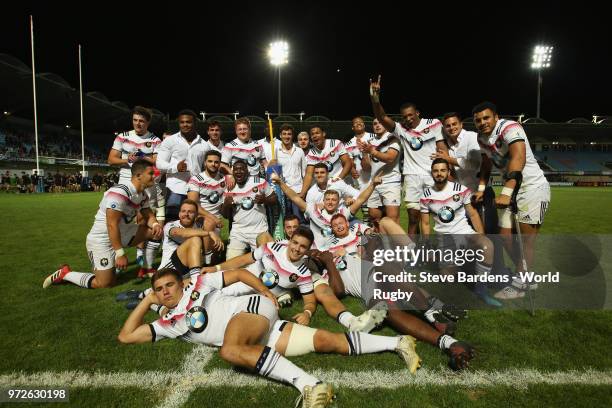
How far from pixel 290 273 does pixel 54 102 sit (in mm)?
46415

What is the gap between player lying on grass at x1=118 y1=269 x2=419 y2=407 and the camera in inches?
101

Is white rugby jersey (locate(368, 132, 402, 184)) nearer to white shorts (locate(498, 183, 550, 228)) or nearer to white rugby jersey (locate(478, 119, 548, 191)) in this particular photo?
white rugby jersey (locate(478, 119, 548, 191))

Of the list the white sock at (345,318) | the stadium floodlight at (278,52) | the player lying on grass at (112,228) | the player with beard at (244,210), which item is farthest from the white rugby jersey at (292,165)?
the stadium floodlight at (278,52)

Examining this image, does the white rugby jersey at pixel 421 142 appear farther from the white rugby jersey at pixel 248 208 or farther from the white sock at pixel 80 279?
the white sock at pixel 80 279

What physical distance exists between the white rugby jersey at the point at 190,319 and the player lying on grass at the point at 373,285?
5.01 feet

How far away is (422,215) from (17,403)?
15.0 ft

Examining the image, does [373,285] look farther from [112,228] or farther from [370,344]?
[112,228]

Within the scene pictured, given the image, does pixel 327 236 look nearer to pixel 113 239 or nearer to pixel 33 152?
pixel 113 239

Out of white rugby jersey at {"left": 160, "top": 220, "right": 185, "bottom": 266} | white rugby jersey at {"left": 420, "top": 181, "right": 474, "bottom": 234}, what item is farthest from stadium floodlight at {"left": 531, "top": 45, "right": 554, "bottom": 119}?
white rugby jersey at {"left": 160, "top": 220, "right": 185, "bottom": 266}

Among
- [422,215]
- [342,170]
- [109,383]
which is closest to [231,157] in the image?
[342,170]

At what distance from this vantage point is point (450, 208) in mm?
4637

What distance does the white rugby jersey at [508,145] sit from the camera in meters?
4.32

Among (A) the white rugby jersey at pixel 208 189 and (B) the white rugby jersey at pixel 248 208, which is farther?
(A) the white rugby jersey at pixel 208 189

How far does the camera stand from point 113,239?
14.8 feet
